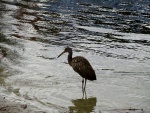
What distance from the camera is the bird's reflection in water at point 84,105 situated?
38.9 feet

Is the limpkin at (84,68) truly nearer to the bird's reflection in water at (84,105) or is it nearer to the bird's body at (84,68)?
the bird's body at (84,68)

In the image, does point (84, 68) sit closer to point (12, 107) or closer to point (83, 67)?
point (83, 67)

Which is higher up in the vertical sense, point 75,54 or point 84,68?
point 84,68

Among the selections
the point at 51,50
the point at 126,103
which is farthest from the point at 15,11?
the point at 126,103

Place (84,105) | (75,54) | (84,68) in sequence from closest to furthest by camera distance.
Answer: (84,105) → (84,68) → (75,54)

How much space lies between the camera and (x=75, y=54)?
66.2ft

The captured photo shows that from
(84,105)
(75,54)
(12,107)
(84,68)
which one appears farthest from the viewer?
(75,54)

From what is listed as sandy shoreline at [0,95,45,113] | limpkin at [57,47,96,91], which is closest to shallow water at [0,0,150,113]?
sandy shoreline at [0,95,45,113]

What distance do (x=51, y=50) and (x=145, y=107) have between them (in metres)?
9.30

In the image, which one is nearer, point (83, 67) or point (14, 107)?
point (14, 107)

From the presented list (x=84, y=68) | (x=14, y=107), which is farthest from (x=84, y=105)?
(x=14, y=107)

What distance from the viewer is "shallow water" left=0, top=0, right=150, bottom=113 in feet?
41.7

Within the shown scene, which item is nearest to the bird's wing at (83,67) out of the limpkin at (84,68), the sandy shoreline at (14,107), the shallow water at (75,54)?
the limpkin at (84,68)

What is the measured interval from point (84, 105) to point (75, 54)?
788cm
